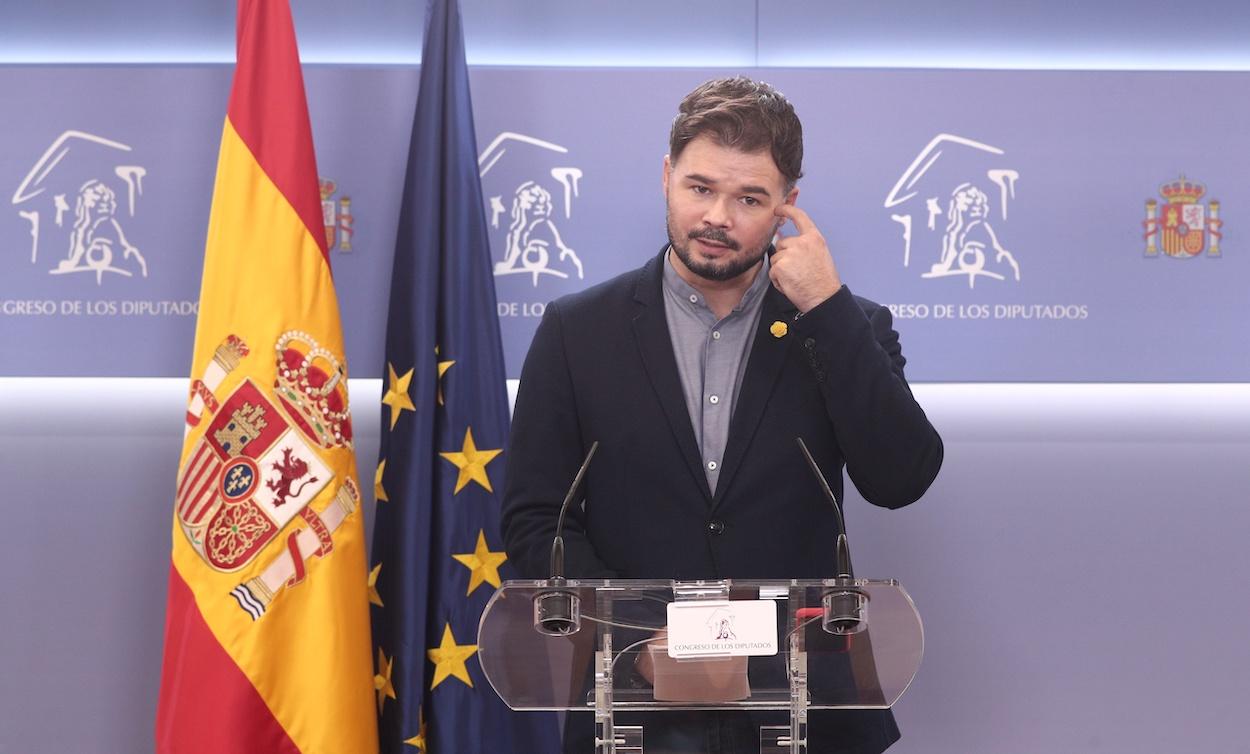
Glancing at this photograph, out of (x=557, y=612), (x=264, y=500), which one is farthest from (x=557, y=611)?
(x=264, y=500)

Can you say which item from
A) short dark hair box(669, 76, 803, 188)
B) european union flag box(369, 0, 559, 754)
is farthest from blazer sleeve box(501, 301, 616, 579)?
european union flag box(369, 0, 559, 754)

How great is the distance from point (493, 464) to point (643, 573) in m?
1.06

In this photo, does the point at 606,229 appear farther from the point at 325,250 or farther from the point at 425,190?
the point at 325,250

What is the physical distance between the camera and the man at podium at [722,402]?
78.4 inches

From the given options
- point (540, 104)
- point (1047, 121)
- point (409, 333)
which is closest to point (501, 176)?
point (540, 104)

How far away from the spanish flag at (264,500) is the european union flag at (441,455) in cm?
11

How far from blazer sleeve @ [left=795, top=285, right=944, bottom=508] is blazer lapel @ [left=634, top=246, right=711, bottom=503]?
0.79 ft

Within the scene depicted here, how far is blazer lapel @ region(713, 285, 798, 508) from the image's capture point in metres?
2.04

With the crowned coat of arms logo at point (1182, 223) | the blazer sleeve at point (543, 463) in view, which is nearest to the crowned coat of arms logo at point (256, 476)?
the blazer sleeve at point (543, 463)

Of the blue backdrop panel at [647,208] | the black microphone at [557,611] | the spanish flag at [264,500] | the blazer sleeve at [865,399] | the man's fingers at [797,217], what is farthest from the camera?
the blue backdrop panel at [647,208]

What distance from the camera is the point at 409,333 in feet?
10.1

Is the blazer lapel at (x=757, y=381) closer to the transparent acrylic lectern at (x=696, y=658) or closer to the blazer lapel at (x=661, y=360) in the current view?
the blazer lapel at (x=661, y=360)

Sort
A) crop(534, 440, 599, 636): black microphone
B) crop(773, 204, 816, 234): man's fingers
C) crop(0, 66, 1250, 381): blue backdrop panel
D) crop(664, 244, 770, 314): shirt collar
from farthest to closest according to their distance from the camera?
crop(0, 66, 1250, 381): blue backdrop panel < crop(664, 244, 770, 314): shirt collar < crop(773, 204, 816, 234): man's fingers < crop(534, 440, 599, 636): black microphone

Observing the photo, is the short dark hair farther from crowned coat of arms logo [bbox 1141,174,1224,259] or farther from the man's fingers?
crowned coat of arms logo [bbox 1141,174,1224,259]
